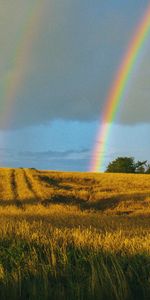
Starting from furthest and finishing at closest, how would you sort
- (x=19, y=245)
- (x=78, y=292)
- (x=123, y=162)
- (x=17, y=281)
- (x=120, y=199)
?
(x=123, y=162), (x=120, y=199), (x=19, y=245), (x=17, y=281), (x=78, y=292)

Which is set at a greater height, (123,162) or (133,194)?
(123,162)

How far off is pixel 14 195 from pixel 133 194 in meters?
9.13

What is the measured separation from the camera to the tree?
101 metres

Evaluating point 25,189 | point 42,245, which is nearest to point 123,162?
point 25,189

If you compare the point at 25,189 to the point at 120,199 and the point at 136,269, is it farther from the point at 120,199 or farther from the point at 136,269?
the point at 136,269

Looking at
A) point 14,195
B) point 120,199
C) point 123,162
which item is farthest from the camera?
point 123,162

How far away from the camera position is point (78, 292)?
6.17 m

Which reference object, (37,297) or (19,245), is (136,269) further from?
(19,245)

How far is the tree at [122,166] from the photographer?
101 m

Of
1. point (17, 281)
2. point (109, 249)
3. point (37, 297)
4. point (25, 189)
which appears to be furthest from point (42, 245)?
point (25, 189)

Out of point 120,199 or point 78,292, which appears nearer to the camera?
point 78,292

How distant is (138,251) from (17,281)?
208 centimetres

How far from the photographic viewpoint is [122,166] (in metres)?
102

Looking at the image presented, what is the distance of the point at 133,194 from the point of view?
37344 mm
